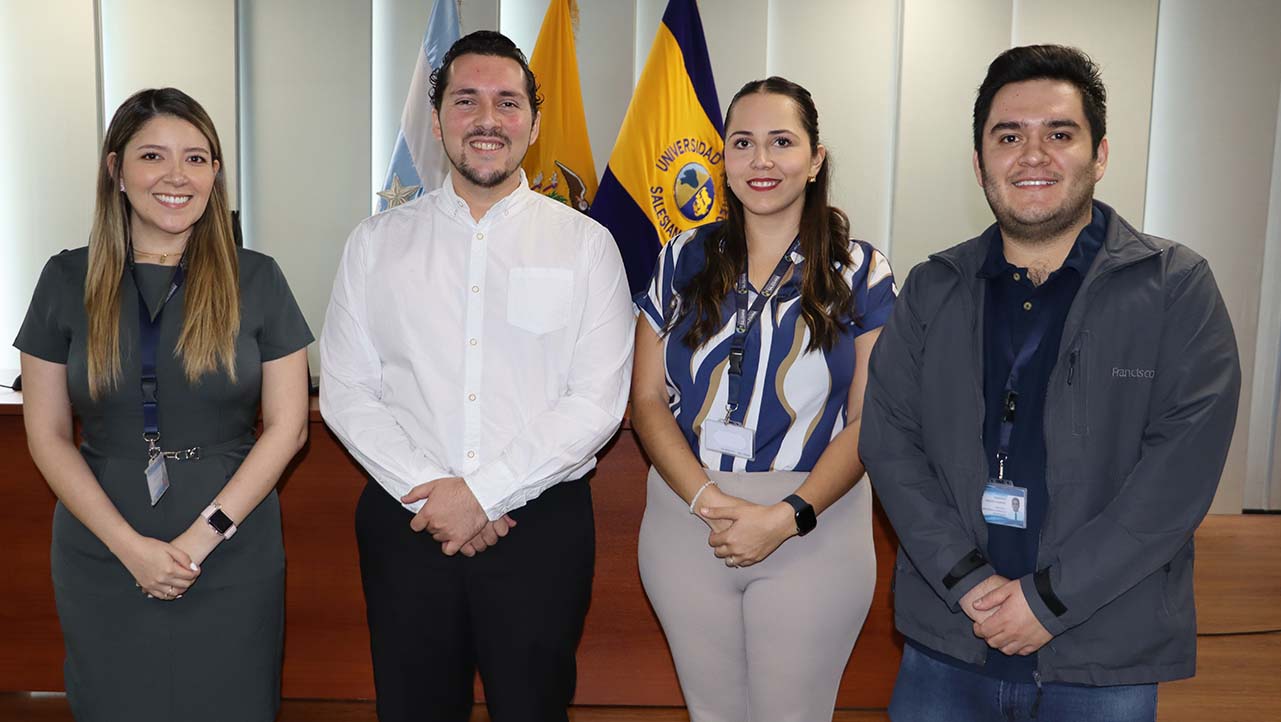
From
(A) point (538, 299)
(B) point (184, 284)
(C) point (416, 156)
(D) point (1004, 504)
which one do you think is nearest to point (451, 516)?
(A) point (538, 299)

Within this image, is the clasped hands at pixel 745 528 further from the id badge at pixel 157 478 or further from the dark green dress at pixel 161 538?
the id badge at pixel 157 478

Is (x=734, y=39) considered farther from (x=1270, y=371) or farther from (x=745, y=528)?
(x=745, y=528)

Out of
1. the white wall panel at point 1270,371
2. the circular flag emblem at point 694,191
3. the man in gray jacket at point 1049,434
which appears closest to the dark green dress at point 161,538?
the man in gray jacket at point 1049,434

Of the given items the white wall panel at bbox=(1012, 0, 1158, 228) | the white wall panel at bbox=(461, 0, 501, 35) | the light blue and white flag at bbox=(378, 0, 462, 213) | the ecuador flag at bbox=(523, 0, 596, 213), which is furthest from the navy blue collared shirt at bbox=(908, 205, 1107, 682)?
the white wall panel at bbox=(1012, 0, 1158, 228)

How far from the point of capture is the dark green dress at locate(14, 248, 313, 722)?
1961 mm

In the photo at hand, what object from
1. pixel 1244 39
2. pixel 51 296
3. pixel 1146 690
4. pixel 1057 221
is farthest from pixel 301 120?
pixel 1244 39

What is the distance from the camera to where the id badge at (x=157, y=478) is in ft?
6.39

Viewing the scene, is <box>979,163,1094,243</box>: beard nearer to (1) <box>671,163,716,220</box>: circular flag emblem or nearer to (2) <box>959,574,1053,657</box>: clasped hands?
(2) <box>959,574,1053,657</box>: clasped hands

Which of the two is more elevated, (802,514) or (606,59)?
(606,59)

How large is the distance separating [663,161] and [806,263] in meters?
2.09

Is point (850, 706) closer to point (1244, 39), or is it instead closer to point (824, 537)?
point (824, 537)

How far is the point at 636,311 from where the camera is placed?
2229 mm

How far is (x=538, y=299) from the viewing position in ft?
6.65

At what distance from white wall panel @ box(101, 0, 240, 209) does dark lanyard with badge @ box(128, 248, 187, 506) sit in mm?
3055
